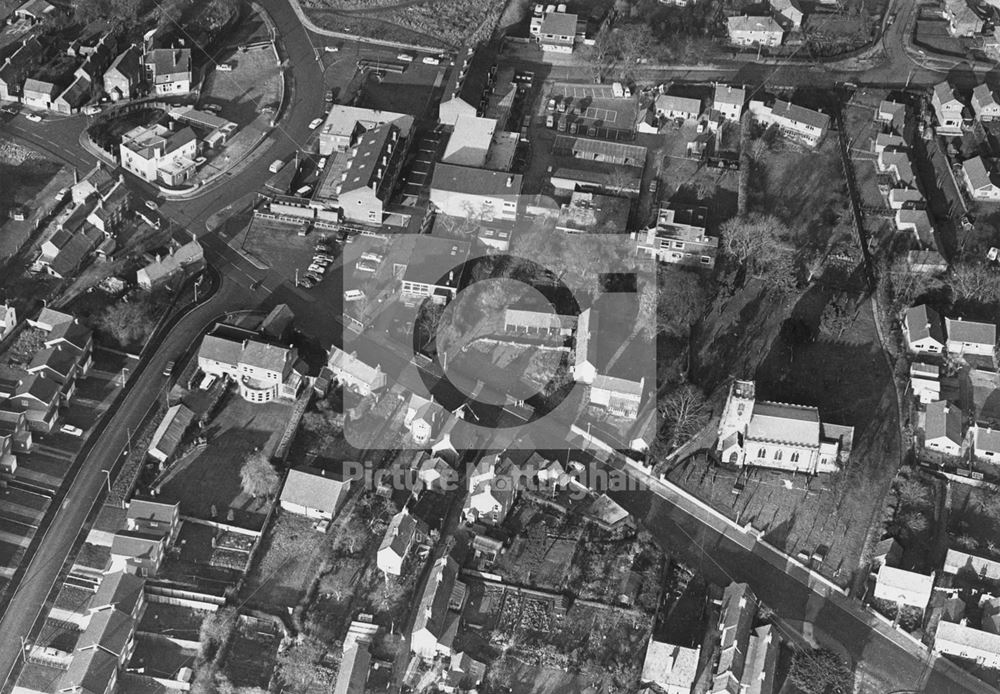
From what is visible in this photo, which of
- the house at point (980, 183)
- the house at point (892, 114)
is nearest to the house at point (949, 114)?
the house at point (892, 114)

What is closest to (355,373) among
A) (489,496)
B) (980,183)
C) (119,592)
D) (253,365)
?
(253,365)

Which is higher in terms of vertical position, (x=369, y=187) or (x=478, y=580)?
(x=369, y=187)

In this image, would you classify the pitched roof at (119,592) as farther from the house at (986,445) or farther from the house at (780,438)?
the house at (986,445)

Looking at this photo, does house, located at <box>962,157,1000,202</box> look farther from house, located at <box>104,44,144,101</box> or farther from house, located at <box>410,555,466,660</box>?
house, located at <box>104,44,144,101</box>

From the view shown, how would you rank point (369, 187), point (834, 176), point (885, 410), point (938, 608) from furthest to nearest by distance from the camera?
point (834, 176) < point (369, 187) < point (885, 410) < point (938, 608)

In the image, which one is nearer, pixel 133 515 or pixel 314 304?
pixel 133 515

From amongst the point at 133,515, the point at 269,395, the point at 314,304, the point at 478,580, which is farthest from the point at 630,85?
the point at 133,515

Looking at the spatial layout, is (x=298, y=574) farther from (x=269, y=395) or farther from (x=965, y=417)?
(x=965, y=417)

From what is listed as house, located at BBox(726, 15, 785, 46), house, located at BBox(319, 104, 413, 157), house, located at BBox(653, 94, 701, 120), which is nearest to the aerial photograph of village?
house, located at BBox(726, 15, 785, 46)
